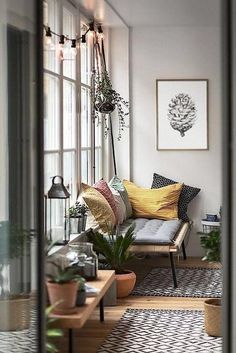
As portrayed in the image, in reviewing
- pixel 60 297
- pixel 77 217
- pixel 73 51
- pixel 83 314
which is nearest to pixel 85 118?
pixel 73 51

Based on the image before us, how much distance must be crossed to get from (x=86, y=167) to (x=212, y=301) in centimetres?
223

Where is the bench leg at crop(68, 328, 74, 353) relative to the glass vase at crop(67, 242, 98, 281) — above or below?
below

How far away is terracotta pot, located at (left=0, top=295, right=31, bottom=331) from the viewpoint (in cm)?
365

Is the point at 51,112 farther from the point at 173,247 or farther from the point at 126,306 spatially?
the point at 126,306

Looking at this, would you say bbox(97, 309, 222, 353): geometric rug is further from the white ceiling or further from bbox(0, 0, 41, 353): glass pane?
the white ceiling

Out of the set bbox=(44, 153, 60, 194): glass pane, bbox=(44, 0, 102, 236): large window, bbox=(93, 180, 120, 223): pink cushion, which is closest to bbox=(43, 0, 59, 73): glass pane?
bbox=(44, 0, 102, 236): large window

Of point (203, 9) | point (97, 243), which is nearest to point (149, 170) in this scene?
point (97, 243)

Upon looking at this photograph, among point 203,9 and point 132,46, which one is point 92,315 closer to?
point 203,9

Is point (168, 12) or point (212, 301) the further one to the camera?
point (168, 12)

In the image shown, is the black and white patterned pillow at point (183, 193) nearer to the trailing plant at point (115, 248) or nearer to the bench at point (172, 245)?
the bench at point (172, 245)

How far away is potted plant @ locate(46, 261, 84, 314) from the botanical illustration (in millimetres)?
1635

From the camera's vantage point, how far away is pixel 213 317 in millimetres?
3709

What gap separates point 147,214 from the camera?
17.6 ft

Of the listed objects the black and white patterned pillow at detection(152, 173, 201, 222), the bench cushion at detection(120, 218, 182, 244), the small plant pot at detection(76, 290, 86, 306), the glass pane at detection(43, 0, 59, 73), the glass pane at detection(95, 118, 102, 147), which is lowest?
the small plant pot at detection(76, 290, 86, 306)
